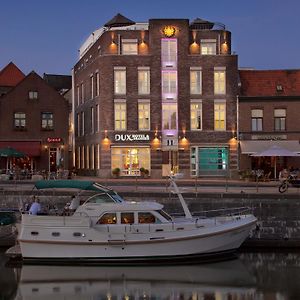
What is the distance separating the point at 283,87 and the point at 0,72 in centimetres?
3552

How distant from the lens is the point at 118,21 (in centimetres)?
5841

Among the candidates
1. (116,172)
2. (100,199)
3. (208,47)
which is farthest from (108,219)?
(208,47)

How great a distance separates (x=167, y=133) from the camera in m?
54.1

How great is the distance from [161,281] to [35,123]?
3584 centimetres

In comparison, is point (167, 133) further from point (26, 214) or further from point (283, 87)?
point (26, 214)

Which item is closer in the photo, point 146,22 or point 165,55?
point 165,55

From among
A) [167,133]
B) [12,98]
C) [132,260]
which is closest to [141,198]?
[132,260]

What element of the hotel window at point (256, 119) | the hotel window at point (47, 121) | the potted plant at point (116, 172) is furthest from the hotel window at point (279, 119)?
the hotel window at point (47, 121)

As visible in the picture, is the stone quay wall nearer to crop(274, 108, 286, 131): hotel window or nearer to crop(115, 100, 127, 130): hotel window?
crop(115, 100, 127, 130): hotel window

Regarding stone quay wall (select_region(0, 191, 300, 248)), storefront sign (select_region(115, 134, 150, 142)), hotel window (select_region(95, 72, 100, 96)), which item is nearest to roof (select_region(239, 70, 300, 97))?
storefront sign (select_region(115, 134, 150, 142))

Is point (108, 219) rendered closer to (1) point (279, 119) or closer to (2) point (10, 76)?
(1) point (279, 119)

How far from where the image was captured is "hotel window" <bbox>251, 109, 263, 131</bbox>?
5306cm

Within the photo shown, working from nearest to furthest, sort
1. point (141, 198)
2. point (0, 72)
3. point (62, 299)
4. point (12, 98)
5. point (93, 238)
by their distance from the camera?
point (62, 299) < point (93, 238) < point (141, 198) < point (12, 98) < point (0, 72)

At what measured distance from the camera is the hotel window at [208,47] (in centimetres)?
5466
